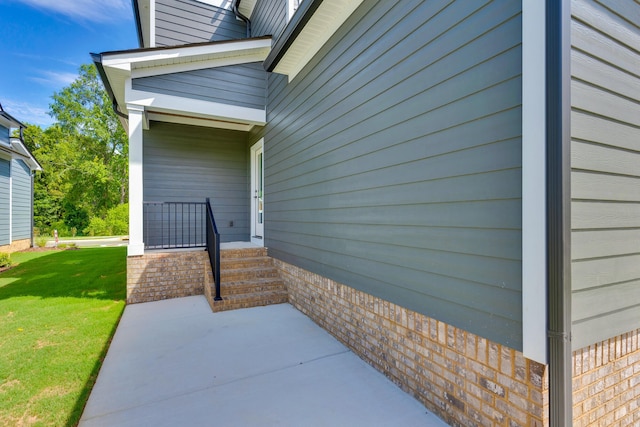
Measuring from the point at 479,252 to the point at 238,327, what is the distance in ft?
10.5

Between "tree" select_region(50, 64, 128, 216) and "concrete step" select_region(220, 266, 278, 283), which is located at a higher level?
"tree" select_region(50, 64, 128, 216)

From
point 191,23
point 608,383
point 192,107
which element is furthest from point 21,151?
point 608,383

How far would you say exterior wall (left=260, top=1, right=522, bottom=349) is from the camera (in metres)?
1.81

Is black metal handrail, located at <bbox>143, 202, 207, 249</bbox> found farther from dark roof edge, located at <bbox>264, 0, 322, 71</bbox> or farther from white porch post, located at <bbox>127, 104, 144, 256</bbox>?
dark roof edge, located at <bbox>264, 0, 322, 71</bbox>

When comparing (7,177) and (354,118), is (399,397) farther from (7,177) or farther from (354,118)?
(7,177)

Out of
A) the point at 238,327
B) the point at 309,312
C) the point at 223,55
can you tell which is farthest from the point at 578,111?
the point at 223,55

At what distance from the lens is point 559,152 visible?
1.53 metres

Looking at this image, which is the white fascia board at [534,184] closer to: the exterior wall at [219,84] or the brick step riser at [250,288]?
the brick step riser at [250,288]

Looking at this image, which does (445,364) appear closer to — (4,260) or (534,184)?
(534,184)

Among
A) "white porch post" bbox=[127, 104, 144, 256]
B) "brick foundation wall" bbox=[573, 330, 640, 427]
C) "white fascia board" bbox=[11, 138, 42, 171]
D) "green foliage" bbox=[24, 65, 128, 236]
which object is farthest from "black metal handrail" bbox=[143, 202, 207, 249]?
"green foliage" bbox=[24, 65, 128, 236]

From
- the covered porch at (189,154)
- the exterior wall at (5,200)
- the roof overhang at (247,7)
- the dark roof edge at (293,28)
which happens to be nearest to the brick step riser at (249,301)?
the covered porch at (189,154)

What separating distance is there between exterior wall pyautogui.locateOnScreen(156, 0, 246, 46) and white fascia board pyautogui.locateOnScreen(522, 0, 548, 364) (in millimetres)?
6678

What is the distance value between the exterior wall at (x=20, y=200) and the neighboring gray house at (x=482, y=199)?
12.9 metres

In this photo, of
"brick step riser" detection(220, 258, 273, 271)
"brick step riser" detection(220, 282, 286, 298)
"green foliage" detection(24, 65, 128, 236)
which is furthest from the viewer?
"green foliage" detection(24, 65, 128, 236)
